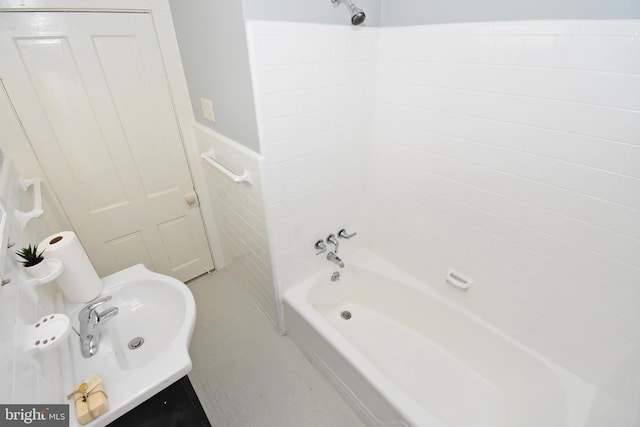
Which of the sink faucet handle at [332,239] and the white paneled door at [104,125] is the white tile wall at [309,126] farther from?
the white paneled door at [104,125]

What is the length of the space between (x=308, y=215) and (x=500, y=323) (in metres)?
1.16

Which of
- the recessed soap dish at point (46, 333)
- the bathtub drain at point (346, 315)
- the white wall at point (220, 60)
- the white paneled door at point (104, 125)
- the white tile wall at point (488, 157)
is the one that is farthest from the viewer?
the bathtub drain at point (346, 315)

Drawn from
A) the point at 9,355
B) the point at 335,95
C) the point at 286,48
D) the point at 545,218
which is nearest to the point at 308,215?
the point at 335,95

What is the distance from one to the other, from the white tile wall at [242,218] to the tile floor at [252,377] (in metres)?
0.16

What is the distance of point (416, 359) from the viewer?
1.69 meters

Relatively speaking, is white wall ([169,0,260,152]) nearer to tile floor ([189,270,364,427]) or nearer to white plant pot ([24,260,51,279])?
white plant pot ([24,260,51,279])

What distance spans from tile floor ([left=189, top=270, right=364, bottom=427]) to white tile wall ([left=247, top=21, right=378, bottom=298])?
49cm

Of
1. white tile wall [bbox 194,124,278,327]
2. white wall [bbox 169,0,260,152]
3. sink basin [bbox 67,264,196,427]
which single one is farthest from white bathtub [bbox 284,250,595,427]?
white wall [bbox 169,0,260,152]

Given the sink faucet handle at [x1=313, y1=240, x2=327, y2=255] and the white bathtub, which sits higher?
the sink faucet handle at [x1=313, y1=240, x2=327, y2=255]

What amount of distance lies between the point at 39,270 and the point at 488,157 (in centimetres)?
174

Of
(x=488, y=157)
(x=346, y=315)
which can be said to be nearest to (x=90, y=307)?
(x=346, y=315)

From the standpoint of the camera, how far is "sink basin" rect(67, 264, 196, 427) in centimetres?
89

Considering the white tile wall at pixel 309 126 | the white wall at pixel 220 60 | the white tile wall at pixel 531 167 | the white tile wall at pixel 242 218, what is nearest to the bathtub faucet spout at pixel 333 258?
Answer: the white tile wall at pixel 309 126

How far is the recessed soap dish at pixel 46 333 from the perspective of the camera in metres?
0.75
